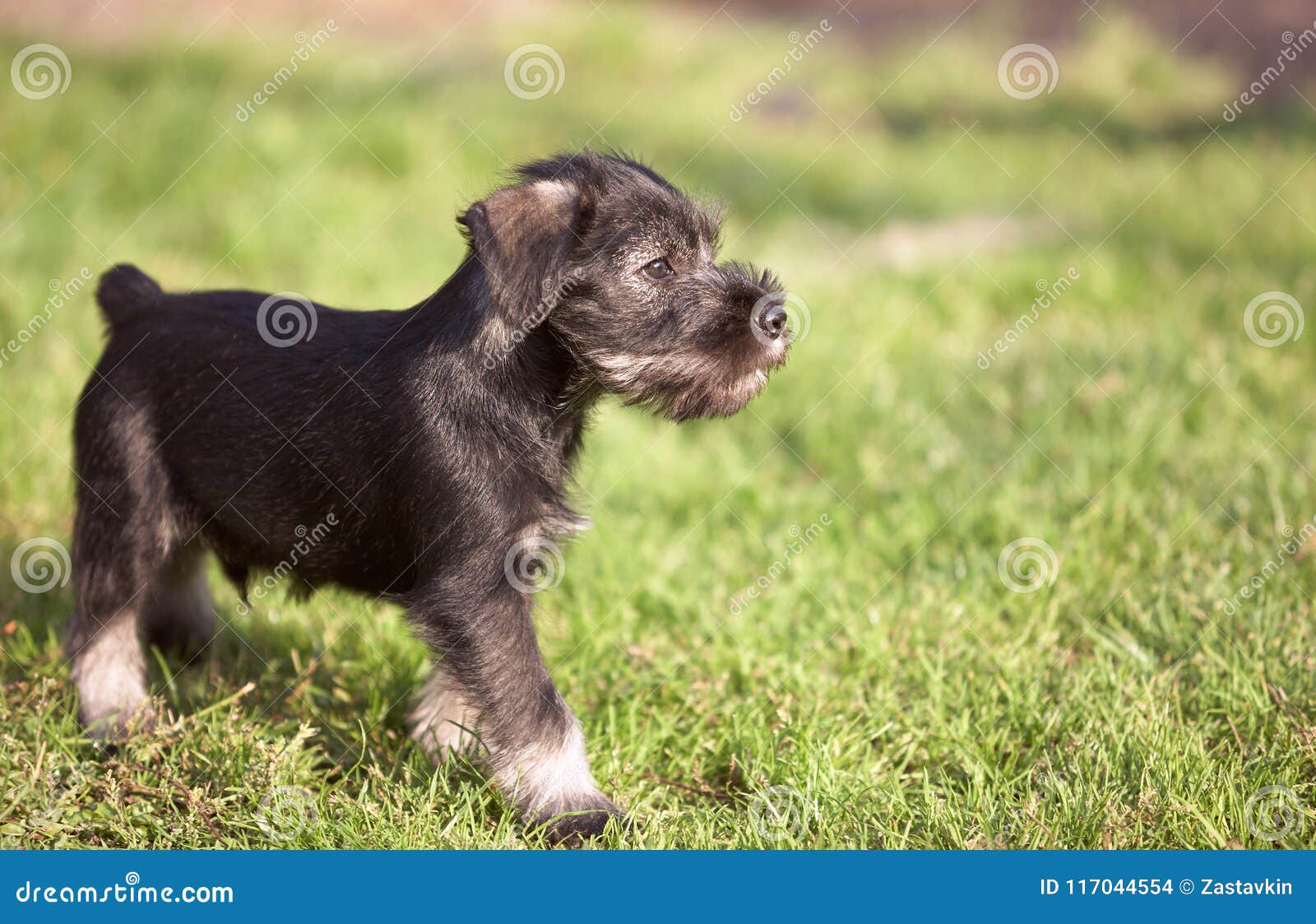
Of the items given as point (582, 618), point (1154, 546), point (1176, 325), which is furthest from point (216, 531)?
point (1176, 325)

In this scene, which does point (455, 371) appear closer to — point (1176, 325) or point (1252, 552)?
point (1252, 552)

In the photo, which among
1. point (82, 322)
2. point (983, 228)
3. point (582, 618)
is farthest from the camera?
point (983, 228)

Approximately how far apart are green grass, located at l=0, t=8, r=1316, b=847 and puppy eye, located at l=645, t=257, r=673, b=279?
1.31 metres

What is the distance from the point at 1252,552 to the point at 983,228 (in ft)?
15.5

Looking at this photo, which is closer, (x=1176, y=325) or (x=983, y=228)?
(x=1176, y=325)

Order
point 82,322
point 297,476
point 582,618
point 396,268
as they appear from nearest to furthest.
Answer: point 297,476
point 582,618
point 82,322
point 396,268

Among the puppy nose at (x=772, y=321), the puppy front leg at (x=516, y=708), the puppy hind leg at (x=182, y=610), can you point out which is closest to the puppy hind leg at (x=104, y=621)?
the puppy hind leg at (x=182, y=610)

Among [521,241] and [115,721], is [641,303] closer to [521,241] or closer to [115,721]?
[521,241]

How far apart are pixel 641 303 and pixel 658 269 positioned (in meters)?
0.13

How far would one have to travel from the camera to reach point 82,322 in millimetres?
6914

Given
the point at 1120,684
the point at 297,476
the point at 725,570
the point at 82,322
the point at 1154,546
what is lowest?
the point at 82,322

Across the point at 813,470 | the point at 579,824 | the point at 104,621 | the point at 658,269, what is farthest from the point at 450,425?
the point at 813,470

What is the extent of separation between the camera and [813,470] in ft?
19.7

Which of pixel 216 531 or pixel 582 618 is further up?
pixel 582 618
